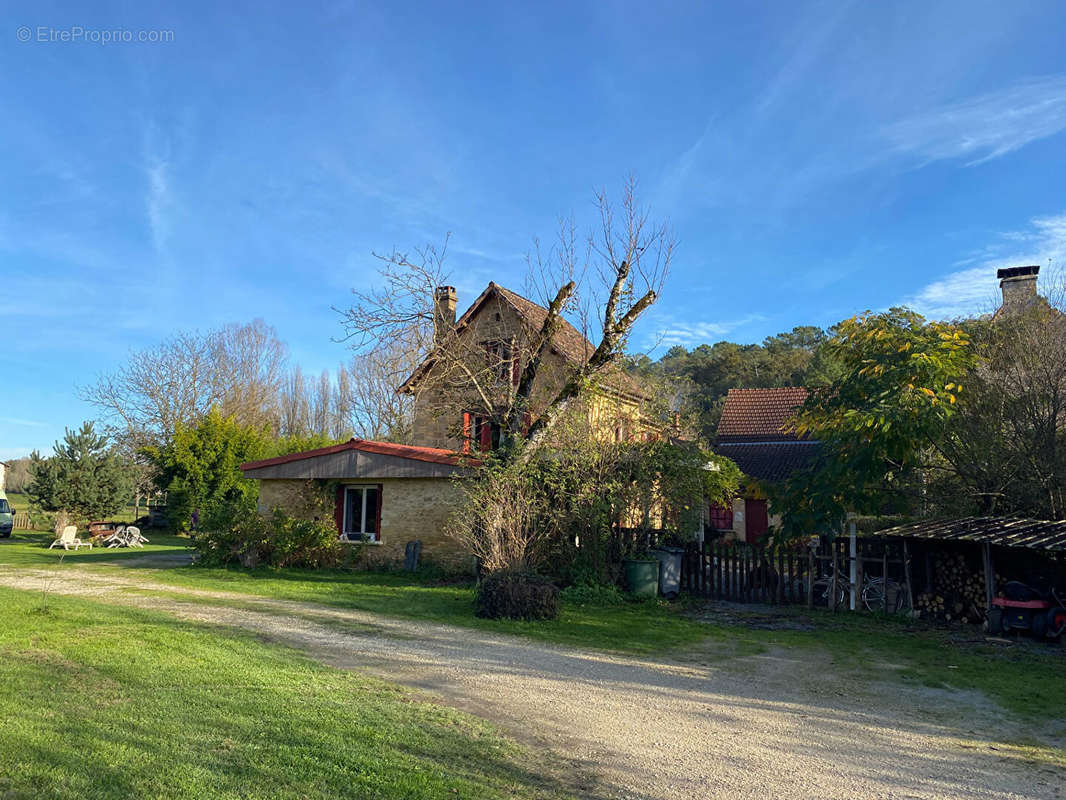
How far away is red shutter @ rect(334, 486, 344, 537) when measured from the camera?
19688 millimetres

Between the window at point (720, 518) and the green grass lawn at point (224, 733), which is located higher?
the window at point (720, 518)

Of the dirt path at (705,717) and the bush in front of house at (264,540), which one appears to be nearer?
the dirt path at (705,717)

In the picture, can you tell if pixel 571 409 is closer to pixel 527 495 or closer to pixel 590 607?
pixel 527 495

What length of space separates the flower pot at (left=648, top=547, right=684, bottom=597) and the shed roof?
399 centimetres

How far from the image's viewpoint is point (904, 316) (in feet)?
46.3

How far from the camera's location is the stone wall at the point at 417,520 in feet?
59.0

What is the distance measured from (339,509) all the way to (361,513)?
2.16ft

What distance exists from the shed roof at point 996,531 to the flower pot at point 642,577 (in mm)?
4225

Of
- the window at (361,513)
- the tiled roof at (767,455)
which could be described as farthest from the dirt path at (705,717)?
the tiled roof at (767,455)

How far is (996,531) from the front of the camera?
1129 centimetres

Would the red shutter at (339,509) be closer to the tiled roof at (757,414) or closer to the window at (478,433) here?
the window at (478,433)

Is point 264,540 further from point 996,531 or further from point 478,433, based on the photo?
point 996,531

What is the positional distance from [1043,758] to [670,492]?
9.57 meters

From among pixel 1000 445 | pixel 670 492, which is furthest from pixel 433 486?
pixel 1000 445
